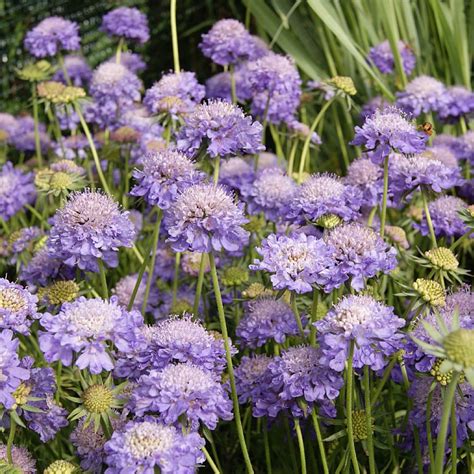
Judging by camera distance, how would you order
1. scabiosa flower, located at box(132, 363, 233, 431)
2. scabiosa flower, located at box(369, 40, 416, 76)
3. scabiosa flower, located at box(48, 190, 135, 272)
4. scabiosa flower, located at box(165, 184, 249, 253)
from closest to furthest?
scabiosa flower, located at box(132, 363, 233, 431) < scabiosa flower, located at box(165, 184, 249, 253) < scabiosa flower, located at box(48, 190, 135, 272) < scabiosa flower, located at box(369, 40, 416, 76)

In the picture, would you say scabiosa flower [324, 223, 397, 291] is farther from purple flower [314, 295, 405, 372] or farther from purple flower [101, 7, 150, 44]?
purple flower [101, 7, 150, 44]

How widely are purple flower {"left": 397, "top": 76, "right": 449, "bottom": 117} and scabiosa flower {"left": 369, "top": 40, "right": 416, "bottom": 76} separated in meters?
0.34

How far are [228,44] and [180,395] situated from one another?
1.65 m

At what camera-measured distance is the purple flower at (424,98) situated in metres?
2.88

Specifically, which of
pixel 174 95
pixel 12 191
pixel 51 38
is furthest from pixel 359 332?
pixel 51 38

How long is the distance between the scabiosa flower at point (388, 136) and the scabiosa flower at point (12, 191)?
116 centimetres

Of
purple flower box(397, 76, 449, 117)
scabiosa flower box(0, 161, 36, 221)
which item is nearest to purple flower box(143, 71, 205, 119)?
scabiosa flower box(0, 161, 36, 221)

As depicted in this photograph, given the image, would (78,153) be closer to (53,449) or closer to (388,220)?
(388,220)

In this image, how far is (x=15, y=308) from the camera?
165 centimetres

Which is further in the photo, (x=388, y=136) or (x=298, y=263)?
(x=388, y=136)

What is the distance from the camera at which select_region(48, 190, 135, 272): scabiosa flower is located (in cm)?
178

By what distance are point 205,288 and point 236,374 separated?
20.8 inches

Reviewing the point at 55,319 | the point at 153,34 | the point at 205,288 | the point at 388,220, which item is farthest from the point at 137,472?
the point at 153,34

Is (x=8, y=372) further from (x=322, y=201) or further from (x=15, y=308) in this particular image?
(x=322, y=201)
